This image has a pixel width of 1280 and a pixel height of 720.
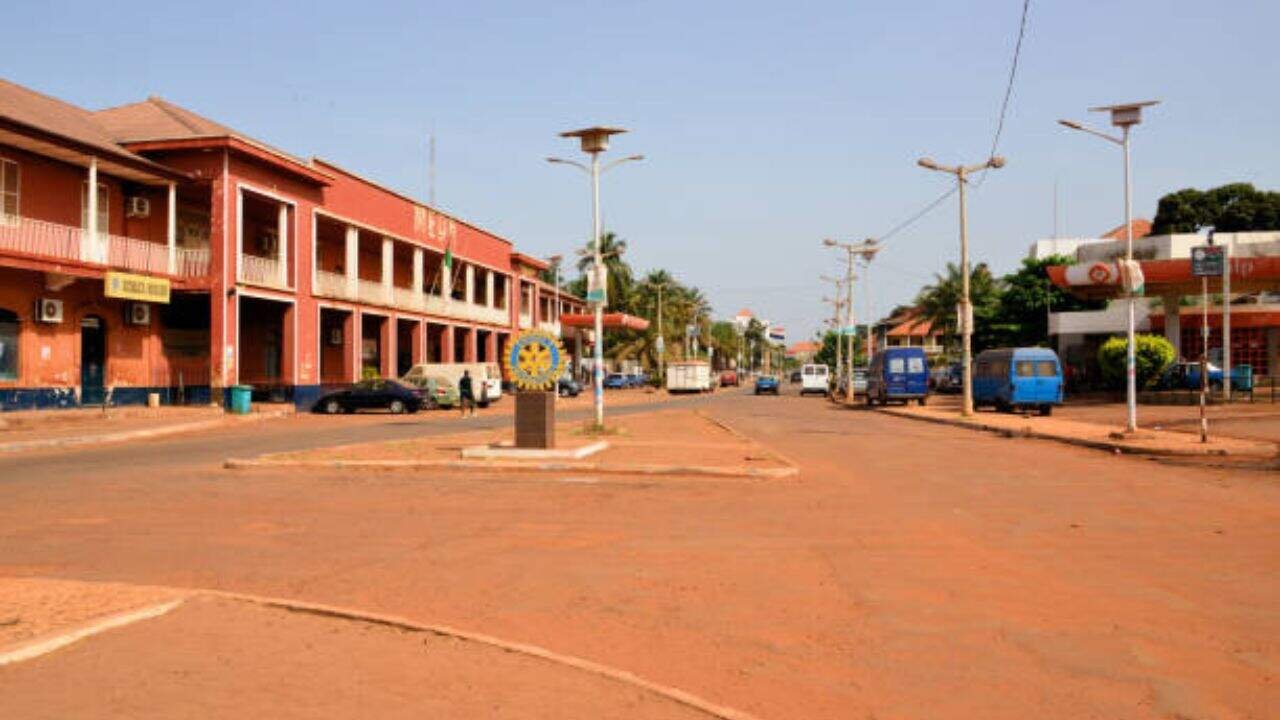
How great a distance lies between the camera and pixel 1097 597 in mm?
6957

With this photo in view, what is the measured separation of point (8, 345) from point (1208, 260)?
33932 mm

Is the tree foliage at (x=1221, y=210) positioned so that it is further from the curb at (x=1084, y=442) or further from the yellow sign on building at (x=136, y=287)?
the yellow sign on building at (x=136, y=287)

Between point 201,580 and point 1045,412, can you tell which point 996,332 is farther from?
point 201,580

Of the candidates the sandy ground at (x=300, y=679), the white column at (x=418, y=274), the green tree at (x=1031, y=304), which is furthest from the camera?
the green tree at (x=1031, y=304)

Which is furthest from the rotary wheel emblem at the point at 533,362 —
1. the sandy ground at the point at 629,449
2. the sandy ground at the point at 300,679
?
the sandy ground at the point at 300,679

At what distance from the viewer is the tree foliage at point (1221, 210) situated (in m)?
83.4

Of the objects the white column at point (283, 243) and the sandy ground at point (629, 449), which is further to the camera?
the white column at point (283, 243)

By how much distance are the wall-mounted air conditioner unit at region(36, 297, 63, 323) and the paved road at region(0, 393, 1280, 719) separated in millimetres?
15837

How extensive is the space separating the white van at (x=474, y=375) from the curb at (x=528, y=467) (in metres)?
24.5

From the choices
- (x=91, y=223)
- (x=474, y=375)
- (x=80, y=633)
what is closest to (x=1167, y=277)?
(x=474, y=375)

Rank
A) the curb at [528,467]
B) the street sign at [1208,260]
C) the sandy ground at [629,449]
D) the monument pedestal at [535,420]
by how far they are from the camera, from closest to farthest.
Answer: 1. the curb at [528,467]
2. the sandy ground at [629,449]
3. the monument pedestal at [535,420]
4. the street sign at [1208,260]

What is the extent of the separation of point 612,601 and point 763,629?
1.20 m

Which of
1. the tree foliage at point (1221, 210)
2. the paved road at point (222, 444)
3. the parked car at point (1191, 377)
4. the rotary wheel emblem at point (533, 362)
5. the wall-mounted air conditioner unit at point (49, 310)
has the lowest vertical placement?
the paved road at point (222, 444)

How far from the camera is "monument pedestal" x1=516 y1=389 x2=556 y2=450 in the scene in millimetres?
17188
